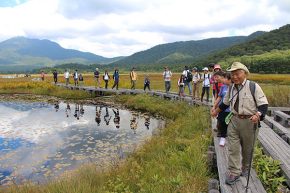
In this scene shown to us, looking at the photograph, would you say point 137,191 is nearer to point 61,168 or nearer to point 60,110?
point 61,168

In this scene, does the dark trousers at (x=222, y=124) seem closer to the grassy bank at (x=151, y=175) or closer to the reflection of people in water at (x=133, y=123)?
the grassy bank at (x=151, y=175)

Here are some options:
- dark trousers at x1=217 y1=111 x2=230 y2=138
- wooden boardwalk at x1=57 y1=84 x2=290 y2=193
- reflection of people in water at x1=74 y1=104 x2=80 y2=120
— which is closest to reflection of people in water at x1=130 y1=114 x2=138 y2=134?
reflection of people in water at x1=74 y1=104 x2=80 y2=120

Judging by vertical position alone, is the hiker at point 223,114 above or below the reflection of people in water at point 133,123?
above

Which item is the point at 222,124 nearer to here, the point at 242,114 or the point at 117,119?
the point at 242,114

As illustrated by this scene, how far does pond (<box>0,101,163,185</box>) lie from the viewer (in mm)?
11133

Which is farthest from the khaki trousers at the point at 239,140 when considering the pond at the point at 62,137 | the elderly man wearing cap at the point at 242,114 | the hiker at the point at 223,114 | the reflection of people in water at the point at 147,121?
the reflection of people in water at the point at 147,121

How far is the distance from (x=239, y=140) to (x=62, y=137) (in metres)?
11.2

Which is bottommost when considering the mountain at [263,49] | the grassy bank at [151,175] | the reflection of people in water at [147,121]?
the reflection of people in water at [147,121]

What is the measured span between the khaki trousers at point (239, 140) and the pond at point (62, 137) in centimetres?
585

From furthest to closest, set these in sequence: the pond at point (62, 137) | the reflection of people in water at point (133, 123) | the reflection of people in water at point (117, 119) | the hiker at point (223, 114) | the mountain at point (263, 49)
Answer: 1. the mountain at point (263, 49)
2. the reflection of people in water at point (117, 119)
3. the reflection of people in water at point (133, 123)
4. the pond at point (62, 137)
5. the hiker at point (223, 114)

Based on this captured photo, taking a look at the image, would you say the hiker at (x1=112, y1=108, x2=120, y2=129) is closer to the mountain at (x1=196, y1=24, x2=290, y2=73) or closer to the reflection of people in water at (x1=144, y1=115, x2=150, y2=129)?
the reflection of people in water at (x1=144, y1=115, x2=150, y2=129)

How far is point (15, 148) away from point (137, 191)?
27.4 ft

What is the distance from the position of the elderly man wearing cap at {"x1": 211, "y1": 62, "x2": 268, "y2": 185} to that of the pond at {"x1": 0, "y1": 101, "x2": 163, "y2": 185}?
5.87 m

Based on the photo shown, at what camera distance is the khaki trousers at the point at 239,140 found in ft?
18.8
